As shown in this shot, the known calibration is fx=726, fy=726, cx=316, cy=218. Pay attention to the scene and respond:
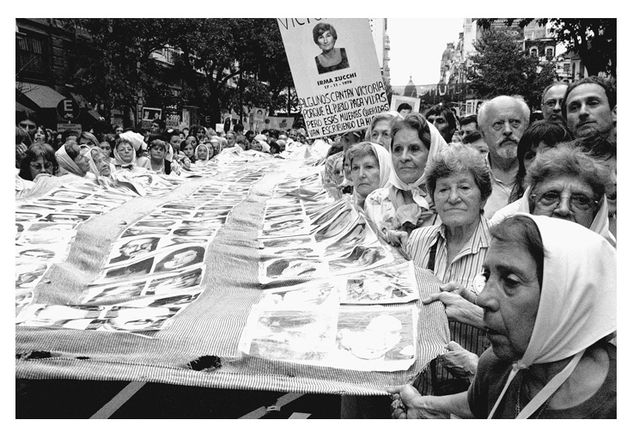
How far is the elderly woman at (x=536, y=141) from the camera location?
11.2 feet

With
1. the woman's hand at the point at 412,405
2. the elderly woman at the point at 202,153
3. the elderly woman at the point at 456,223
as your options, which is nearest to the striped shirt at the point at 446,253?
the elderly woman at the point at 456,223

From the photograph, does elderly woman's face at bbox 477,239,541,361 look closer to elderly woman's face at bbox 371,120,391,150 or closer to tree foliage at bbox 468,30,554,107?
elderly woman's face at bbox 371,120,391,150

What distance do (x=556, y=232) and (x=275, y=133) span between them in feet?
98.2

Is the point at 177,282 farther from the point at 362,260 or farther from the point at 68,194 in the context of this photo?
the point at 68,194

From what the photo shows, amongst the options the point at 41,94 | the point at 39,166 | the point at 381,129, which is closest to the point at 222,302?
the point at 381,129

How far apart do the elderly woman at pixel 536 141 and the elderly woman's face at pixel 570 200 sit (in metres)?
0.68

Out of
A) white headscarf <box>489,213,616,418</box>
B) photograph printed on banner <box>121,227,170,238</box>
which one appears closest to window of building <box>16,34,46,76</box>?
photograph printed on banner <box>121,227,170,238</box>

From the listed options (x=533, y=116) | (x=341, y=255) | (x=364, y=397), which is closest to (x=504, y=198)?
(x=341, y=255)

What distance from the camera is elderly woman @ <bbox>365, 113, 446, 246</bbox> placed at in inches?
157

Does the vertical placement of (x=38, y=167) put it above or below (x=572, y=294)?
above

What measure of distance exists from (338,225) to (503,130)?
1185 millimetres

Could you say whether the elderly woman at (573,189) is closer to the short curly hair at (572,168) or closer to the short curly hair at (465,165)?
the short curly hair at (572,168)

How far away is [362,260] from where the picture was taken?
3.56 meters

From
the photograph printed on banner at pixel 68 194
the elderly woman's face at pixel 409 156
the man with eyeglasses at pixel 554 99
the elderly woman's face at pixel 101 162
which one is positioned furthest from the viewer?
the elderly woman's face at pixel 101 162
